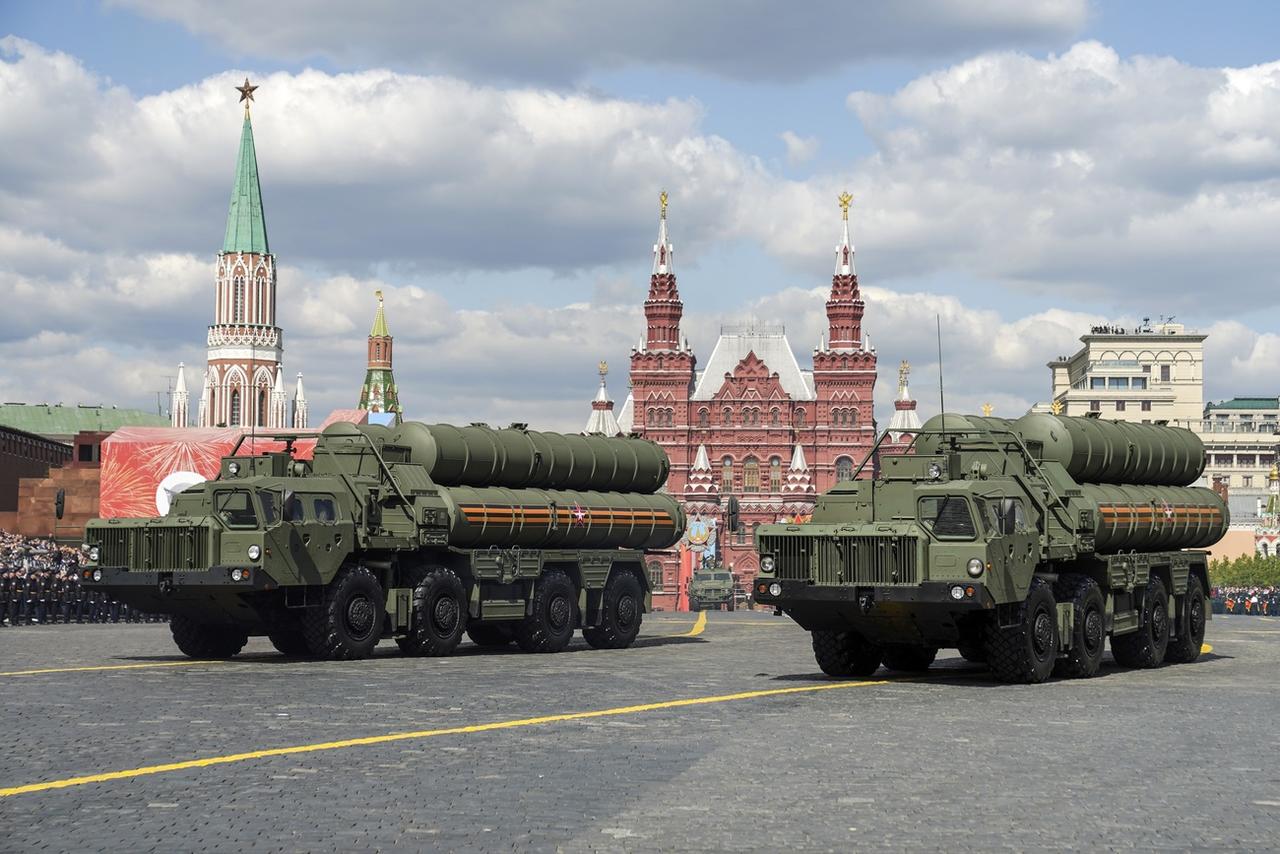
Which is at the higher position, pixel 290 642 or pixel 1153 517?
pixel 1153 517

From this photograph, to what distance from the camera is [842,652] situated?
22875mm

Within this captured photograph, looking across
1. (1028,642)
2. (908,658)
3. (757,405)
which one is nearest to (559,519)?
(908,658)

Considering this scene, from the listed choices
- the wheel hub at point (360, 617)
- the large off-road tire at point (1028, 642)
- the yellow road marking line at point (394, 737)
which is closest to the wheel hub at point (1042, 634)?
the large off-road tire at point (1028, 642)

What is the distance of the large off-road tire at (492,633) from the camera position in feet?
94.9

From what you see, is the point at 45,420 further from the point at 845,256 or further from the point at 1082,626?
the point at 1082,626

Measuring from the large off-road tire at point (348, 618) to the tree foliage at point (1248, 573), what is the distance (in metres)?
83.5

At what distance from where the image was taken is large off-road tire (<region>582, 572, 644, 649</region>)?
30.0 m

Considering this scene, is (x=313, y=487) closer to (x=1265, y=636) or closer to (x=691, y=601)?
(x=1265, y=636)

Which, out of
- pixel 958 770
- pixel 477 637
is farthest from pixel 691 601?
pixel 958 770

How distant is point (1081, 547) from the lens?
931 inches

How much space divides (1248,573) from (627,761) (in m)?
96.5

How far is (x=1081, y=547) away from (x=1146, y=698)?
382cm

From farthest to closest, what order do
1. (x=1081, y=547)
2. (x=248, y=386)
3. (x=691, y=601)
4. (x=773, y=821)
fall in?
1. (x=248, y=386)
2. (x=691, y=601)
3. (x=1081, y=547)
4. (x=773, y=821)

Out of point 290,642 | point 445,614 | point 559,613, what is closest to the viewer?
point 290,642
